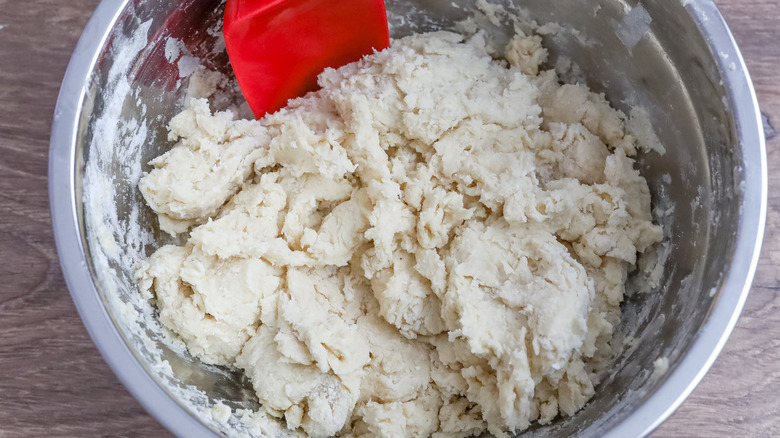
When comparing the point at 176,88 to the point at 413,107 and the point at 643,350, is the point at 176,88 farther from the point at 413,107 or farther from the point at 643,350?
the point at 643,350

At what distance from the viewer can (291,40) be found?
6.30ft

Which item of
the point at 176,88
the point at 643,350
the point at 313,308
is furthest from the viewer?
the point at 176,88

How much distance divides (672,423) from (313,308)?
1.27 meters

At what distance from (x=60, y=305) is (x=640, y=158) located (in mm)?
2065

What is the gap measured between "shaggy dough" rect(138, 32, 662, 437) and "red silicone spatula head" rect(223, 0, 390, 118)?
0.12 m

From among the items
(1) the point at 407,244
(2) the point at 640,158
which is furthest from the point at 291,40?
(2) the point at 640,158

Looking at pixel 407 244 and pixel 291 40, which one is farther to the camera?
pixel 291 40

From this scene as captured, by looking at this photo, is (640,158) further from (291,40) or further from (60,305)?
(60,305)

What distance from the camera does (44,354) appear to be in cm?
202

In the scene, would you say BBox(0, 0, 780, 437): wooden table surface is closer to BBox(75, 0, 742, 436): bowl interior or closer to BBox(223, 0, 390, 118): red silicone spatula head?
BBox(75, 0, 742, 436): bowl interior

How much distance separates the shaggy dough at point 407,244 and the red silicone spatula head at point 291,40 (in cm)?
12

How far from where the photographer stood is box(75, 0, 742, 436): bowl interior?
1.53m

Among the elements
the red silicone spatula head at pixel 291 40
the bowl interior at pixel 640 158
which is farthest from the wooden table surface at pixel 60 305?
the red silicone spatula head at pixel 291 40

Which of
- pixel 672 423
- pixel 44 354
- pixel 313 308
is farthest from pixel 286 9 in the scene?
pixel 672 423
